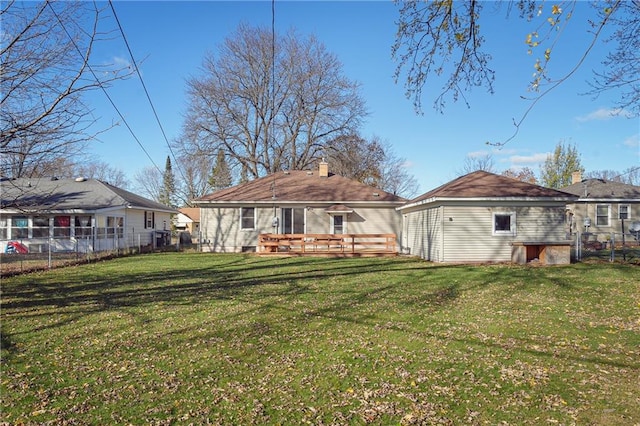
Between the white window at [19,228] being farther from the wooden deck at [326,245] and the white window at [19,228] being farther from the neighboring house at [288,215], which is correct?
the wooden deck at [326,245]

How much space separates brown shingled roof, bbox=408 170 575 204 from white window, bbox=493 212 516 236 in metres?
0.84

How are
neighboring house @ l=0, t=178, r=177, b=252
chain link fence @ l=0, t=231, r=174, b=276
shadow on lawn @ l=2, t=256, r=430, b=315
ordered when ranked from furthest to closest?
neighboring house @ l=0, t=178, r=177, b=252 → chain link fence @ l=0, t=231, r=174, b=276 → shadow on lawn @ l=2, t=256, r=430, b=315

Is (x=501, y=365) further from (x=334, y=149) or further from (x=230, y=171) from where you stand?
(x=230, y=171)

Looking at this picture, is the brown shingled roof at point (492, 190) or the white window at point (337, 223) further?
the white window at point (337, 223)

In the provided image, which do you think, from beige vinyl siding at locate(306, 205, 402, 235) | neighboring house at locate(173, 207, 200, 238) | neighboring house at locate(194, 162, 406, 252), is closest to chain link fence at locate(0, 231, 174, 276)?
neighboring house at locate(194, 162, 406, 252)

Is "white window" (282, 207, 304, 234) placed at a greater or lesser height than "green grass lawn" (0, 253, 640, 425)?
greater

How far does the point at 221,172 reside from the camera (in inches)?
1513

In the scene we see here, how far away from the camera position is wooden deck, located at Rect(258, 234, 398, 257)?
66.3ft

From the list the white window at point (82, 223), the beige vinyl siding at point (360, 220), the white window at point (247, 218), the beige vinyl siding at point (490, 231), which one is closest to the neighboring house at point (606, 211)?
the beige vinyl siding at point (490, 231)

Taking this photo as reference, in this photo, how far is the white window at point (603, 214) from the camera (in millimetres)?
27859

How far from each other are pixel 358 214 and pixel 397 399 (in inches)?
723

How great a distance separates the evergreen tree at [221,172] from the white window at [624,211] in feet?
92.5

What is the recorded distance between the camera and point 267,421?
374 cm

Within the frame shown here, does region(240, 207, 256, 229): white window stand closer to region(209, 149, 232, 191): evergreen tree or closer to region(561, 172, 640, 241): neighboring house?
region(209, 149, 232, 191): evergreen tree
